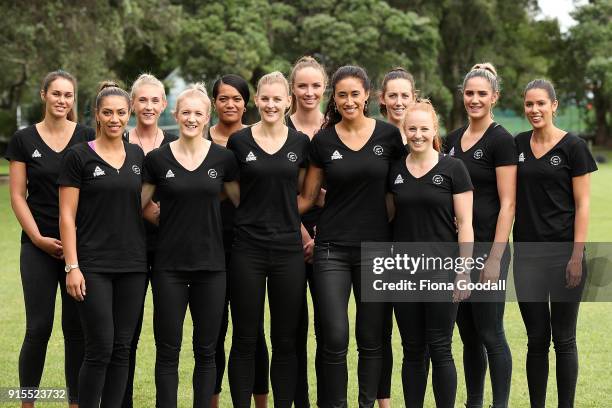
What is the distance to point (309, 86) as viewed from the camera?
6.10m

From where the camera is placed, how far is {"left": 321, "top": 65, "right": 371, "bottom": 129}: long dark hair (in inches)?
225

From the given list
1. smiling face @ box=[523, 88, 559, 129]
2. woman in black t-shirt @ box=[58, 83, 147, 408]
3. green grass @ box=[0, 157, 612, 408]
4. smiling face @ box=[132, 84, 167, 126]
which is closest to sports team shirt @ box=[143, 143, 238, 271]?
woman in black t-shirt @ box=[58, 83, 147, 408]

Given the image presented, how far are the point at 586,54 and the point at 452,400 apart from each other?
45.2 meters

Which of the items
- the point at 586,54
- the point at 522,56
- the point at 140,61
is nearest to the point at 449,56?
the point at 522,56

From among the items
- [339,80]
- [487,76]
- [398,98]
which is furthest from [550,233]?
[339,80]

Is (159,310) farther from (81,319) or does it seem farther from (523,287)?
(523,287)

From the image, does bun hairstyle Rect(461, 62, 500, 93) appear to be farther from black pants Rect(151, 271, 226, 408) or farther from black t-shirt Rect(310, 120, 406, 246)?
black pants Rect(151, 271, 226, 408)

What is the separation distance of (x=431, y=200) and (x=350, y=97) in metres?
0.83

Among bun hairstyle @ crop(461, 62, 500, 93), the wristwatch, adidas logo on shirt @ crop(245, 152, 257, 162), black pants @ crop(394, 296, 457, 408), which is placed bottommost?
black pants @ crop(394, 296, 457, 408)

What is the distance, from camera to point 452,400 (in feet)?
18.1

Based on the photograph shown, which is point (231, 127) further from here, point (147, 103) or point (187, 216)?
point (187, 216)

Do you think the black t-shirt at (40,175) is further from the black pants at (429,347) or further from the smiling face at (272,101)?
the black pants at (429,347)

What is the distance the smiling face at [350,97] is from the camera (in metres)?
5.63

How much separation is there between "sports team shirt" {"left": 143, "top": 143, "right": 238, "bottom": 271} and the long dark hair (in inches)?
35.2
